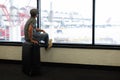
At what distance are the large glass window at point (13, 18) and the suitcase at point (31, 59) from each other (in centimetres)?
112

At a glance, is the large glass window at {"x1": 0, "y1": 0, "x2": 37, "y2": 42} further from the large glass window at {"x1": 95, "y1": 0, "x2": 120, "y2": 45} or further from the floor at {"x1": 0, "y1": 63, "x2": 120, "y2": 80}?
the large glass window at {"x1": 95, "y1": 0, "x2": 120, "y2": 45}

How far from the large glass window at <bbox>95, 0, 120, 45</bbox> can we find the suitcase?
1.56 m

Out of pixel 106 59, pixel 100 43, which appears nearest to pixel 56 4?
pixel 100 43

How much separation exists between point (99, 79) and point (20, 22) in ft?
8.62

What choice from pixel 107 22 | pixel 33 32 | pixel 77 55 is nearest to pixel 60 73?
pixel 77 55

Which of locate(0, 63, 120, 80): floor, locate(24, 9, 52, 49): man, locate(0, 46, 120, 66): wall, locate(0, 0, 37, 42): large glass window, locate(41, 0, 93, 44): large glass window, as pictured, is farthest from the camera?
locate(0, 0, 37, 42): large glass window

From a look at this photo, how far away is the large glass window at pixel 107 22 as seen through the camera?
5.67 metres

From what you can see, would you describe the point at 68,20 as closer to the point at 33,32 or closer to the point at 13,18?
the point at 33,32

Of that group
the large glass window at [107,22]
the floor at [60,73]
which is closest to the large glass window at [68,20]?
the large glass window at [107,22]

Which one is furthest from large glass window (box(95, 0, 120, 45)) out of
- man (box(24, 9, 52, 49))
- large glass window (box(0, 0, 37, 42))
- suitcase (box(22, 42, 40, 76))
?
large glass window (box(0, 0, 37, 42))

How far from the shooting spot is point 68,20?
5977 mm

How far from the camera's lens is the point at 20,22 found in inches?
248

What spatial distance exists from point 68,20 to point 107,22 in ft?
3.17

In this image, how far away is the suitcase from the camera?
5.21 m
